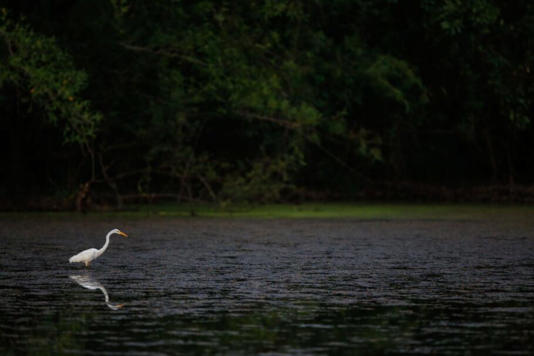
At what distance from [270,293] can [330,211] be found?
20526 millimetres

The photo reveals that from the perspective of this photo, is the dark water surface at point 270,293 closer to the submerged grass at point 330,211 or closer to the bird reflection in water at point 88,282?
the bird reflection in water at point 88,282

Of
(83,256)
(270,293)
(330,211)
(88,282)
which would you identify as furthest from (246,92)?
(270,293)

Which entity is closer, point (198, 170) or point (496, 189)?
point (198, 170)

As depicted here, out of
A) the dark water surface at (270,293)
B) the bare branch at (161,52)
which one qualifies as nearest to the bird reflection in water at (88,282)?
the dark water surface at (270,293)

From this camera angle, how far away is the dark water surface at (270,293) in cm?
991

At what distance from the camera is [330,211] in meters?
34.0

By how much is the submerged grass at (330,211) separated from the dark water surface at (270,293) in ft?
22.8

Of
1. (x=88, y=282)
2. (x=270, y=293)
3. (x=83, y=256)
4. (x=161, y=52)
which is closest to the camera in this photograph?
(x=270, y=293)

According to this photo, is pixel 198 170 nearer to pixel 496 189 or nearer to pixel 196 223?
pixel 196 223

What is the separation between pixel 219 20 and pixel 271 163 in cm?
440

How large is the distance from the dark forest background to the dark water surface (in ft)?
29.2

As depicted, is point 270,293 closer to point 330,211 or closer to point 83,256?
point 83,256

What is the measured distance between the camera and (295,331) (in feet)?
34.4

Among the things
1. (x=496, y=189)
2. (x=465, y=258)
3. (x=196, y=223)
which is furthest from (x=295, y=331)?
(x=496, y=189)
